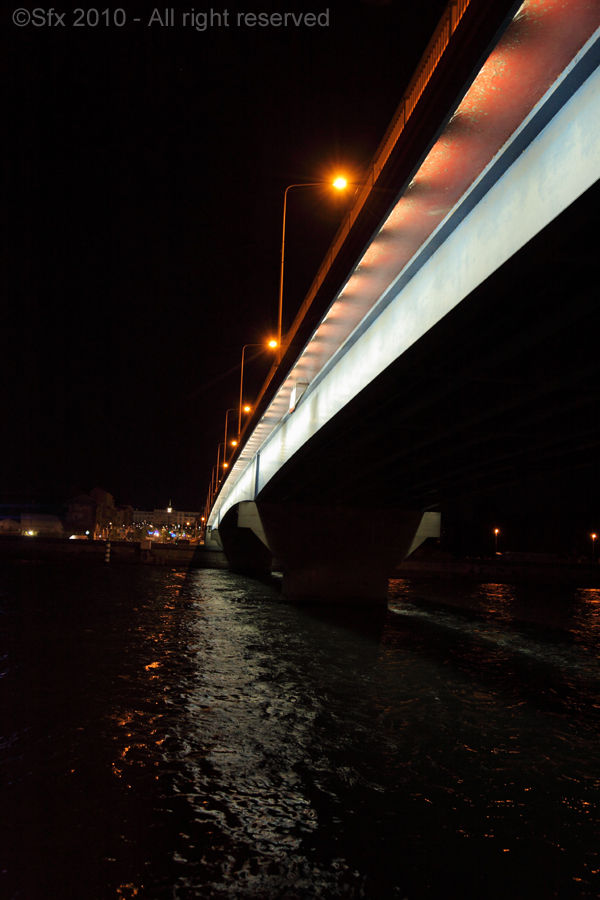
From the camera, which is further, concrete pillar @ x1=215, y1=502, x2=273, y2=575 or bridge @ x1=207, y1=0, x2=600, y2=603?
concrete pillar @ x1=215, y1=502, x2=273, y2=575

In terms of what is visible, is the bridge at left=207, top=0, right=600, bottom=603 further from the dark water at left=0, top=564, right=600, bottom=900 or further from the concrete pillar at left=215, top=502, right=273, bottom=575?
the concrete pillar at left=215, top=502, right=273, bottom=575

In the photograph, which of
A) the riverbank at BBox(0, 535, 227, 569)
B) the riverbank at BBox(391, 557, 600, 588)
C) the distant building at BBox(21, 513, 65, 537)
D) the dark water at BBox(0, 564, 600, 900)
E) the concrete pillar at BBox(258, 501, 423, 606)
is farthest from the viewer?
the distant building at BBox(21, 513, 65, 537)

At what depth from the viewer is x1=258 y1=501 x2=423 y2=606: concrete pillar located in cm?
3322

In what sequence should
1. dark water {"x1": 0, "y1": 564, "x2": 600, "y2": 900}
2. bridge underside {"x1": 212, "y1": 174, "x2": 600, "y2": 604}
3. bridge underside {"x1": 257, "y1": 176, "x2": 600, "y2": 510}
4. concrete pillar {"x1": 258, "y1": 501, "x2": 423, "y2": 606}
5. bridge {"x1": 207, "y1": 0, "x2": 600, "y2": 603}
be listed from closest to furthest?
bridge {"x1": 207, "y1": 0, "x2": 600, "y2": 603}
dark water {"x1": 0, "y1": 564, "x2": 600, "y2": 900}
bridge underside {"x1": 257, "y1": 176, "x2": 600, "y2": 510}
bridge underside {"x1": 212, "y1": 174, "x2": 600, "y2": 604}
concrete pillar {"x1": 258, "y1": 501, "x2": 423, "y2": 606}

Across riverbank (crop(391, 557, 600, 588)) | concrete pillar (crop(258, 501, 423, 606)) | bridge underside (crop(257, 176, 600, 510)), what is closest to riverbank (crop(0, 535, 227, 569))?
riverbank (crop(391, 557, 600, 588))

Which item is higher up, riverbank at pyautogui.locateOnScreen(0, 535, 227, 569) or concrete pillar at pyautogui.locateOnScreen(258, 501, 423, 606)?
concrete pillar at pyautogui.locateOnScreen(258, 501, 423, 606)

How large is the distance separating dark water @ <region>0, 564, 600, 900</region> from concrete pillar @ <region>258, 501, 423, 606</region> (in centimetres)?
1220

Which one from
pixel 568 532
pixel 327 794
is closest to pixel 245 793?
pixel 327 794

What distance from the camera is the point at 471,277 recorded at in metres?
8.22

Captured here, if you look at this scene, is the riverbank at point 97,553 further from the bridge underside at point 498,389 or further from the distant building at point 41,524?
the distant building at point 41,524

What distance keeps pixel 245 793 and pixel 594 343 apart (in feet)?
27.7

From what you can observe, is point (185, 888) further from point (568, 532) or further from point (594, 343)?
point (568, 532)

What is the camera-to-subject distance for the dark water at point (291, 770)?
6.40 meters

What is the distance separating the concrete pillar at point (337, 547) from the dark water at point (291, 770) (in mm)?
12198
